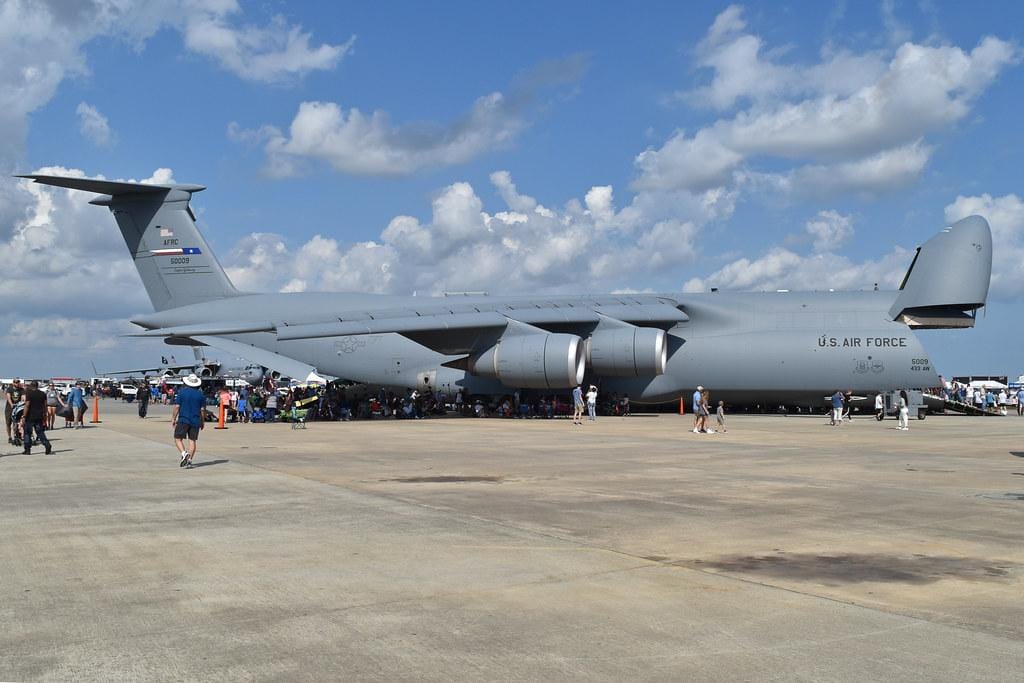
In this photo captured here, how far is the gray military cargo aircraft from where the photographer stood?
97.6 ft

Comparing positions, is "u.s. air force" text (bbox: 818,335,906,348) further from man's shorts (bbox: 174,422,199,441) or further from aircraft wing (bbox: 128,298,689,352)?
man's shorts (bbox: 174,422,199,441)

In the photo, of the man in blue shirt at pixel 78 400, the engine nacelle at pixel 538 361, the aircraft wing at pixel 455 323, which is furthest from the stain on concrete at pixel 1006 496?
the man in blue shirt at pixel 78 400

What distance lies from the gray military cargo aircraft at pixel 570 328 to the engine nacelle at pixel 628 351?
0.05m

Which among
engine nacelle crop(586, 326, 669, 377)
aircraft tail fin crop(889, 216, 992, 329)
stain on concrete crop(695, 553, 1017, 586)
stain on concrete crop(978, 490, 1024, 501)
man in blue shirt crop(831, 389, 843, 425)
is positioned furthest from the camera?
engine nacelle crop(586, 326, 669, 377)

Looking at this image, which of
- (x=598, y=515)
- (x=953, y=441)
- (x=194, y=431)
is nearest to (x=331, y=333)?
(x=194, y=431)

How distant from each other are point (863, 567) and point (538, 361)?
24.0m

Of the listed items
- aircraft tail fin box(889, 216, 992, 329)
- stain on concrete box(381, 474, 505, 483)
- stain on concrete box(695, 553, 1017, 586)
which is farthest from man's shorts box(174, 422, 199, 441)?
aircraft tail fin box(889, 216, 992, 329)

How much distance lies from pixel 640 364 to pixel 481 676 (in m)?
27.2

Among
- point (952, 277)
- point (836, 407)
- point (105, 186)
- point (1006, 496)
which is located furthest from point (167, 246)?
point (1006, 496)

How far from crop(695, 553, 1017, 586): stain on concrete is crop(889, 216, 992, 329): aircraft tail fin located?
24.7 m

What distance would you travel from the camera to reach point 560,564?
21.9ft

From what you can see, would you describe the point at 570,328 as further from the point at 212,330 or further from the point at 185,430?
the point at 185,430

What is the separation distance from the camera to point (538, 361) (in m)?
30.5

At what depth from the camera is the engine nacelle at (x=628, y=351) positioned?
30875 millimetres
